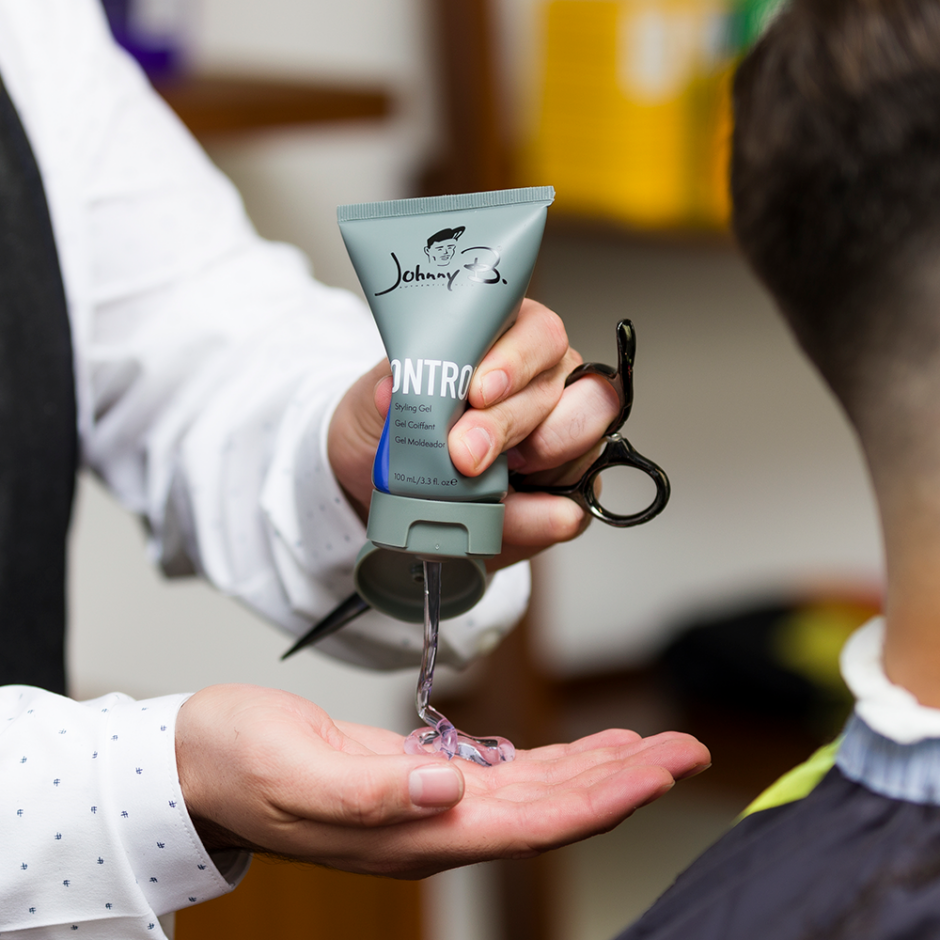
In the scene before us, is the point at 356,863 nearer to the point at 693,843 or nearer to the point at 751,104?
the point at 751,104

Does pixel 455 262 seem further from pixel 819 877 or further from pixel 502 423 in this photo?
pixel 819 877

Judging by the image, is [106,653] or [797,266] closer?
[797,266]

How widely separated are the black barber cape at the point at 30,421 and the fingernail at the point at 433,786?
0.39 meters

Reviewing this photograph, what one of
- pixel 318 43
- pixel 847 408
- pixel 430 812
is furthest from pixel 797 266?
pixel 318 43

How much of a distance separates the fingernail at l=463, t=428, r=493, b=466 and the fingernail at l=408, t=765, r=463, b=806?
135mm

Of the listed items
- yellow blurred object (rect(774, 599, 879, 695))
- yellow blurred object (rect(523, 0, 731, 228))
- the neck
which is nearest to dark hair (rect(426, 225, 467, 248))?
the neck

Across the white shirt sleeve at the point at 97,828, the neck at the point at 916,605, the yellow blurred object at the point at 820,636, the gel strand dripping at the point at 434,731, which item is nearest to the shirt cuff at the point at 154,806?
the white shirt sleeve at the point at 97,828

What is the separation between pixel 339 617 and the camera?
2.39 ft

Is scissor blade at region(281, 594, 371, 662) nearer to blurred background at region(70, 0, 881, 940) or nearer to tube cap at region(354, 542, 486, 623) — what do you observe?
tube cap at region(354, 542, 486, 623)

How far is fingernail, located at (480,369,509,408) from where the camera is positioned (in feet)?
1.78

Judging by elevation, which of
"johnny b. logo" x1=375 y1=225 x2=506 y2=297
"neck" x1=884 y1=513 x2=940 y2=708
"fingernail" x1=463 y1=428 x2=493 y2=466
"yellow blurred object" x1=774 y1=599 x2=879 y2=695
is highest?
"johnny b. logo" x1=375 y1=225 x2=506 y2=297

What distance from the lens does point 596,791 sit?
0.52m

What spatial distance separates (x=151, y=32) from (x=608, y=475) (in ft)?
2.51

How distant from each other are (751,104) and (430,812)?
49cm
